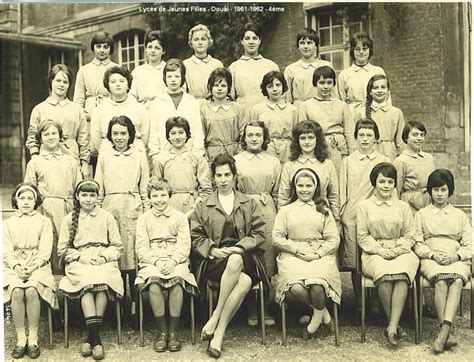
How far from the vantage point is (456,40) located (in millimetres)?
4379

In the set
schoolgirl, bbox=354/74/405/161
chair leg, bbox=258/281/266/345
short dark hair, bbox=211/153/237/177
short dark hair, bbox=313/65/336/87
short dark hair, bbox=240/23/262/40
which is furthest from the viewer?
short dark hair, bbox=240/23/262/40

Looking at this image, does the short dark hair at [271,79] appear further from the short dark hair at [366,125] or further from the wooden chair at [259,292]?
the wooden chair at [259,292]

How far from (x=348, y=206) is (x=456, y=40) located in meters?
1.88

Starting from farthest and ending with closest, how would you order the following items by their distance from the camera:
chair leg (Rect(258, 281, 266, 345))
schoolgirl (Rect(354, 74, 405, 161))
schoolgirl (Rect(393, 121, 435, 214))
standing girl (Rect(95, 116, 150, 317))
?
schoolgirl (Rect(354, 74, 405, 161)) → schoolgirl (Rect(393, 121, 435, 214)) → standing girl (Rect(95, 116, 150, 317)) → chair leg (Rect(258, 281, 266, 345))

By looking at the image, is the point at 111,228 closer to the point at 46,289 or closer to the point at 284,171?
the point at 46,289

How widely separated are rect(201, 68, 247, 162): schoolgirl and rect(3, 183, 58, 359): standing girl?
1173 millimetres

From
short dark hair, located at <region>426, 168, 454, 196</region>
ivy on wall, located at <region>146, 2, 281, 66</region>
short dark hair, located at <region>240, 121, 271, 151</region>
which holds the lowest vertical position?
short dark hair, located at <region>426, 168, 454, 196</region>

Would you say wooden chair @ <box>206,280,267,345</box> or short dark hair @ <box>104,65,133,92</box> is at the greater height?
short dark hair @ <box>104,65,133,92</box>

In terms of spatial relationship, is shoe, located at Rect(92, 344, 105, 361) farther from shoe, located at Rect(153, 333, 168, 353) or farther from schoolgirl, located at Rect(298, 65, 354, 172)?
schoolgirl, located at Rect(298, 65, 354, 172)

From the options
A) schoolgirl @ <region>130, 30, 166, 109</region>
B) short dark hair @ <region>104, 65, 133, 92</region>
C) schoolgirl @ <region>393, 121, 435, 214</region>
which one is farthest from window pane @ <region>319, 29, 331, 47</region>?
short dark hair @ <region>104, 65, 133, 92</region>

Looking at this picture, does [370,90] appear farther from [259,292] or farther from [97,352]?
[97,352]

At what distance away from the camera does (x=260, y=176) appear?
3.48m

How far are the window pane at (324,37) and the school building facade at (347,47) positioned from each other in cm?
1

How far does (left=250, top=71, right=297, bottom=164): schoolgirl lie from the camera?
3.71 meters
